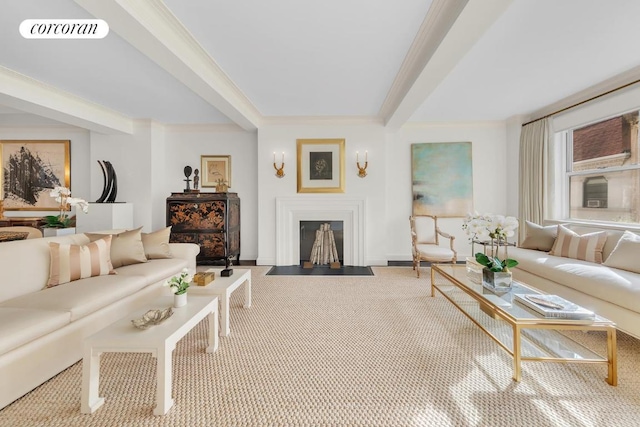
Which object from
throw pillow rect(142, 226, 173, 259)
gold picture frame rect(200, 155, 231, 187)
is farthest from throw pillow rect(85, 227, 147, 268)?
gold picture frame rect(200, 155, 231, 187)

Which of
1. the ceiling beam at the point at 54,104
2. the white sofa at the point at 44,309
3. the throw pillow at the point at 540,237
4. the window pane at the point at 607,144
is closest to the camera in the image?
the white sofa at the point at 44,309

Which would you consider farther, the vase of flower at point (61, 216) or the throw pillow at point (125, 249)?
the vase of flower at point (61, 216)

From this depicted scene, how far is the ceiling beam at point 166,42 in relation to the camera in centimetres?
198

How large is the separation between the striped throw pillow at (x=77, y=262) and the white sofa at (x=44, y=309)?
0.20ft

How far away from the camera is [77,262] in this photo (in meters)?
2.50

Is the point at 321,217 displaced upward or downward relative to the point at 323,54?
downward

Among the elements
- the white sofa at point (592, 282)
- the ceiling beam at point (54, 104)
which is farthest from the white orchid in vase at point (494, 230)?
the ceiling beam at point (54, 104)

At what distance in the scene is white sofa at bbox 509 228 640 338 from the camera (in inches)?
84.2

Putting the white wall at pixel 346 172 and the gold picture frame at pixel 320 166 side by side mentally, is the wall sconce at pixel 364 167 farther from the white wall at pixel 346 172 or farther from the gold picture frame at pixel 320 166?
the gold picture frame at pixel 320 166

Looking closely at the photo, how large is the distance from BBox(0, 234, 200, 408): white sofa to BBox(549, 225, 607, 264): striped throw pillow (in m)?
4.76

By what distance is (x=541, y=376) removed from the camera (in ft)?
6.10

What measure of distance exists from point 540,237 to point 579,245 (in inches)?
21.8

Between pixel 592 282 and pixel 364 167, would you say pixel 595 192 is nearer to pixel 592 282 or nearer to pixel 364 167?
pixel 592 282

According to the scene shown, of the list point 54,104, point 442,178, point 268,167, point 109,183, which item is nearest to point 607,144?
point 442,178
